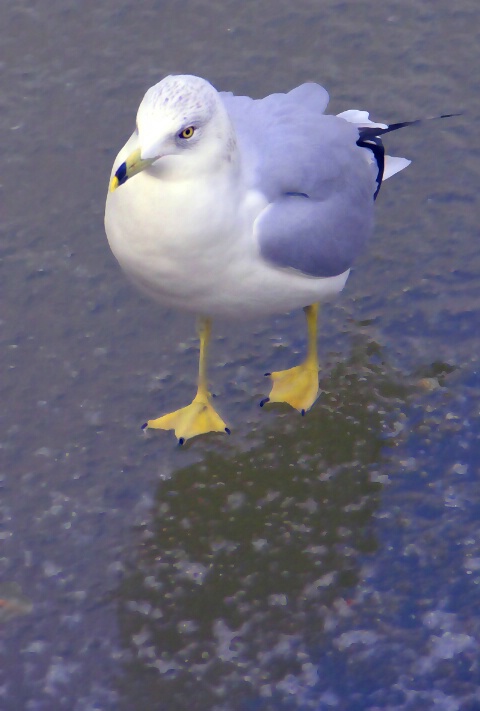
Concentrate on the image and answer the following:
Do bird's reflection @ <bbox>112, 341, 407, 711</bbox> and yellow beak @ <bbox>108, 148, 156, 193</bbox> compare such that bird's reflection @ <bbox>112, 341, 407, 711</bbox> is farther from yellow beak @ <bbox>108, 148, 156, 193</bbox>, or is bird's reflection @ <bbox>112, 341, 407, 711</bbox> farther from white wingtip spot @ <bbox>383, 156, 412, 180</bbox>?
yellow beak @ <bbox>108, 148, 156, 193</bbox>

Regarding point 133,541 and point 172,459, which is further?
point 172,459

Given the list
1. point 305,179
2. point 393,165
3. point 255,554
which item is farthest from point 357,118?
point 255,554

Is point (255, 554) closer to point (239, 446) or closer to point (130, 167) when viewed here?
point (239, 446)

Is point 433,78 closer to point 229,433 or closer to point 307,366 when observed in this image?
point 307,366

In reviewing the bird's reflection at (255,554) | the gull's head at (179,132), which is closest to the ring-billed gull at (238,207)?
the gull's head at (179,132)

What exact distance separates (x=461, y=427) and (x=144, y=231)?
1.44 meters

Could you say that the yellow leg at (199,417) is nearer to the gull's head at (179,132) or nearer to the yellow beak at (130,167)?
the gull's head at (179,132)

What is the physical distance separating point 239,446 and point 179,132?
50.9 inches

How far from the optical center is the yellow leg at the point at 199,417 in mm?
4164

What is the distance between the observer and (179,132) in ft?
11.1

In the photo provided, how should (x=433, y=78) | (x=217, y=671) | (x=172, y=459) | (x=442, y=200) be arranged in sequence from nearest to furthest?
(x=217, y=671) → (x=172, y=459) → (x=442, y=200) → (x=433, y=78)

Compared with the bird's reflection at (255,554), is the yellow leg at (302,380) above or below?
above

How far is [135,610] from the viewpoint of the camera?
3625mm

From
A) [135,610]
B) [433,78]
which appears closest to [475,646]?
[135,610]
